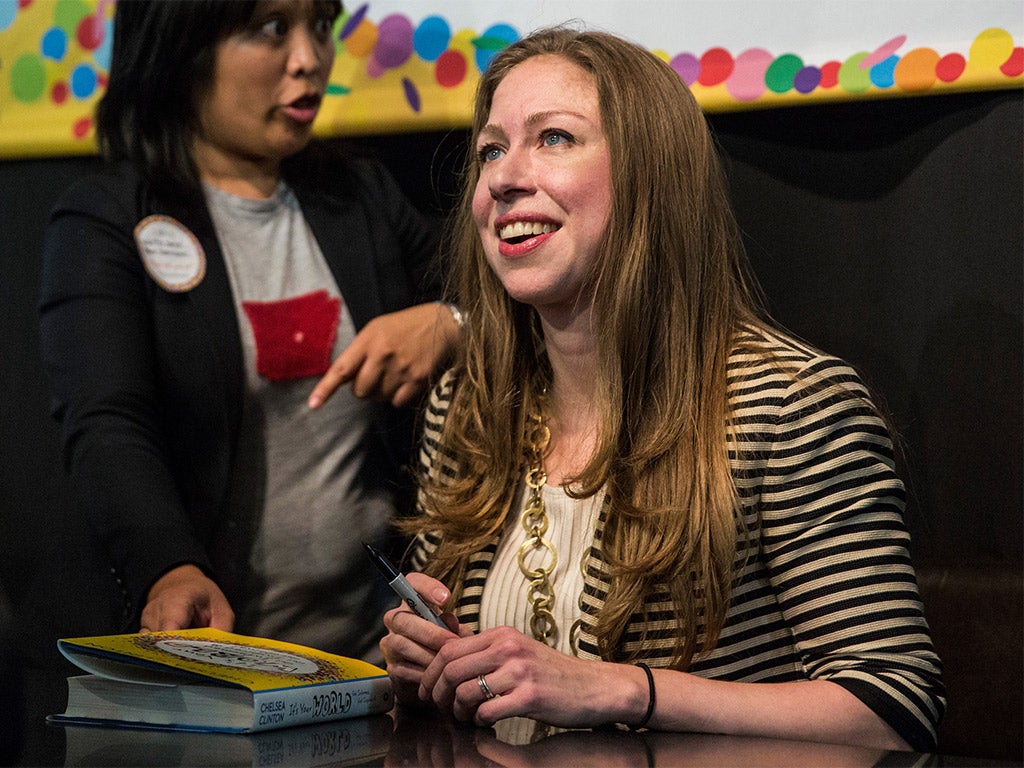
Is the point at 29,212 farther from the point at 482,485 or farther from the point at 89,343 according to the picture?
the point at 482,485

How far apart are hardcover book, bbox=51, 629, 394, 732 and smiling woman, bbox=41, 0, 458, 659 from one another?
2.33 feet

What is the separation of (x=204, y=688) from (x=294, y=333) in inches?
38.3

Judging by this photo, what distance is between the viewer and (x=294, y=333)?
1951 millimetres

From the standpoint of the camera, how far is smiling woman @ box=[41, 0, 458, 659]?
74.2 inches

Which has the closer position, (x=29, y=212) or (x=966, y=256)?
(x=966, y=256)

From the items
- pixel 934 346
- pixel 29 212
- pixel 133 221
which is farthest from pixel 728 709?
pixel 29 212

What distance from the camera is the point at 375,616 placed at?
199 cm

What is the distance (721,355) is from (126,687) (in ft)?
2.69

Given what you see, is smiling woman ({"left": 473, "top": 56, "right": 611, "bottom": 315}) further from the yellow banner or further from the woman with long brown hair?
the yellow banner

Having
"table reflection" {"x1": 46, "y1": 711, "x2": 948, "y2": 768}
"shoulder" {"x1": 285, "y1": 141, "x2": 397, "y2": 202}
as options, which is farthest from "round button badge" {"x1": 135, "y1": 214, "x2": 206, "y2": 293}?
"table reflection" {"x1": 46, "y1": 711, "x2": 948, "y2": 768}

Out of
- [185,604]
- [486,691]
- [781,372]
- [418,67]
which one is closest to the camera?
[486,691]

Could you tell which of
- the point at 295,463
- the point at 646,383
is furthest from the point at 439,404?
the point at 646,383

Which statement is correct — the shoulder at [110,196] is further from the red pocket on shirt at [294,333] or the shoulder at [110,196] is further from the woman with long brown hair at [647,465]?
the woman with long brown hair at [647,465]

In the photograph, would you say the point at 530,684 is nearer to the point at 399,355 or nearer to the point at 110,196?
the point at 399,355
